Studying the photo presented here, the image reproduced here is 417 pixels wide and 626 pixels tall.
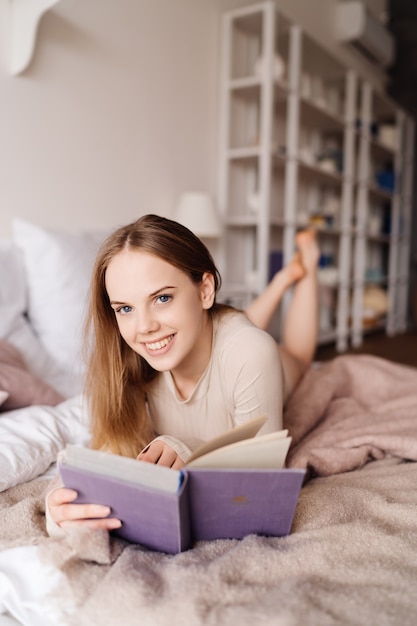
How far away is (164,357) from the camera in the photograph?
938 millimetres

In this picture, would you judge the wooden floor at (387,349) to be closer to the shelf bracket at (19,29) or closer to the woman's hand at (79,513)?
the shelf bracket at (19,29)

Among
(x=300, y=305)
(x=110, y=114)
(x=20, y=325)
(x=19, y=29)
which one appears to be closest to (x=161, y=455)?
(x=20, y=325)

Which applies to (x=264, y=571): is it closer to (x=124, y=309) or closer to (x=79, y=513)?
(x=79, y=513)

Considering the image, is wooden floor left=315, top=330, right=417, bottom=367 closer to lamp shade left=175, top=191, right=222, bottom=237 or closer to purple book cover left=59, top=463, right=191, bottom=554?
lamp shade left=175, top=191, right=222, bottom=237

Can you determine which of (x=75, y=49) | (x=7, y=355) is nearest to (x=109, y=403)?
(x=7, y=355)

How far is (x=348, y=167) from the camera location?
4086 millimetres

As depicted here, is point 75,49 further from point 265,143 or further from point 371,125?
point 371,125

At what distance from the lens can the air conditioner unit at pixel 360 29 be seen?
413 cm

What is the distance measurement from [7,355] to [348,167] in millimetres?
3300

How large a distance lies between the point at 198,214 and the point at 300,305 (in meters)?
0.95

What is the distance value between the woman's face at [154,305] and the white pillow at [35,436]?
1.04ft

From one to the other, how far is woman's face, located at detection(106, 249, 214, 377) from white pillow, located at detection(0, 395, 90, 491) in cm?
32

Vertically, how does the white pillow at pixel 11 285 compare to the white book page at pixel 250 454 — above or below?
above

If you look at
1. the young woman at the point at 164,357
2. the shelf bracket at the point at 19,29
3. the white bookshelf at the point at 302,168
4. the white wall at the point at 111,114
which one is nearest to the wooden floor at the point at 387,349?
the white bookshelf at the point at 302,168
